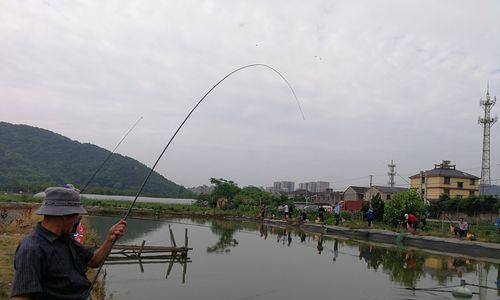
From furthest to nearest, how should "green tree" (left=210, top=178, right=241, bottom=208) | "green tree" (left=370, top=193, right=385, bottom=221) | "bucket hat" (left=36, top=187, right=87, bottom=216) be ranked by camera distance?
"green tree" (left=210, top=178, right=241, bottom=208)
"green tree" (left=370, top=193, right=385, bottom=221)
"bucket hat" (left=36, top=187, right=87, bottom=216)

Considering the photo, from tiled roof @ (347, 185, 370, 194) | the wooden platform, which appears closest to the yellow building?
tiled roof @ (347, 185, 370, 194)

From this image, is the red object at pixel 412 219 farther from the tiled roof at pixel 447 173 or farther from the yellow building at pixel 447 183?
the tiled roof at pixel 447 173

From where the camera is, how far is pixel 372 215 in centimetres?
2689

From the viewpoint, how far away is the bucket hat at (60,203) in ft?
8.61

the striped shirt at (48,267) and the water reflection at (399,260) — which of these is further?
the water reflection at (399,260)

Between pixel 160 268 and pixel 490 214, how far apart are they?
30.1 m

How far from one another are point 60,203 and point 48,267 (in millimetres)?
393

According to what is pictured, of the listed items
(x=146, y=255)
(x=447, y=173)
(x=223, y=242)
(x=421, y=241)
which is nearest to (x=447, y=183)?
(x=447, y=173)

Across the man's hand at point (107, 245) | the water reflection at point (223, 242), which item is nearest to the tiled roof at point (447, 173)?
the water reflection at point (223, 242)

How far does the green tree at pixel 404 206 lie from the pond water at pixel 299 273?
392cm

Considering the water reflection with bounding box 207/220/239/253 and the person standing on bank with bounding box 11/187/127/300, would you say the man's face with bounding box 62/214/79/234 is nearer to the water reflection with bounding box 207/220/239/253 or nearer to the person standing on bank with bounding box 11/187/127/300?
the person standing on bank with bounding box 11/187/127/300

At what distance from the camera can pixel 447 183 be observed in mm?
54312

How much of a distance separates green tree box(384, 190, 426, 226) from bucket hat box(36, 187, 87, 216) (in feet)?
78.0

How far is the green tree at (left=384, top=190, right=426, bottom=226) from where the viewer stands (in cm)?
2419
